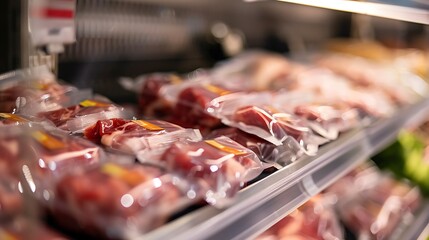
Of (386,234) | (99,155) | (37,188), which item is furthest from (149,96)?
(386,234)

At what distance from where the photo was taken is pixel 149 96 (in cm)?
150

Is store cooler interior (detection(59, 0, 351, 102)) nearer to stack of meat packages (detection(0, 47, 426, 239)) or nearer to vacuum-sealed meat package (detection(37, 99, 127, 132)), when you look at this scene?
stack of meat packages (detection(0, 47, 426, 239))

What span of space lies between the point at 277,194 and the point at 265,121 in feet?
0.85

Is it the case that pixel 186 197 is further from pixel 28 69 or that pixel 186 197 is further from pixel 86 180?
pixel 28 69

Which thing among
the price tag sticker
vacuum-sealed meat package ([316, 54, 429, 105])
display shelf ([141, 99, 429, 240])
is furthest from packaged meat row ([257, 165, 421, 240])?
the price tag sticker

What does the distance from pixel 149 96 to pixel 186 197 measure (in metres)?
0.71

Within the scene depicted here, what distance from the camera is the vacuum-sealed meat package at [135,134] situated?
1.00m

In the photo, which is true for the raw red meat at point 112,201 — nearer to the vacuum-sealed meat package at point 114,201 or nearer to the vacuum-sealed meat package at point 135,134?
the vacuum-sealed meat package at point 114,201

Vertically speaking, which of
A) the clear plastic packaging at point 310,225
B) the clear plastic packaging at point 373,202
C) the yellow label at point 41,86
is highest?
the yellow label at point 41,86

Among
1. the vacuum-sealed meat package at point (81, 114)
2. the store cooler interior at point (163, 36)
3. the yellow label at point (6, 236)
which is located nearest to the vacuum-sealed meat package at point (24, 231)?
the yellow label at point (6, 236)

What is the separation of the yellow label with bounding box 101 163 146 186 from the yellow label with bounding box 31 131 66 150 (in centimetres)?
10

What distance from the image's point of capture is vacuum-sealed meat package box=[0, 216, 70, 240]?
0.67 m

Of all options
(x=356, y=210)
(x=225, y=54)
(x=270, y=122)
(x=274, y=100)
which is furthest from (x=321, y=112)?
(x=225, y=54)

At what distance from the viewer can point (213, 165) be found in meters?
0.96
